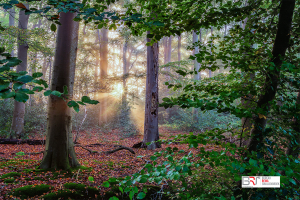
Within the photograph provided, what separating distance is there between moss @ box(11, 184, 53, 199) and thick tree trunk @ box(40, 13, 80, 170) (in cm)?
92

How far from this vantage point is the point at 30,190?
10.8ft

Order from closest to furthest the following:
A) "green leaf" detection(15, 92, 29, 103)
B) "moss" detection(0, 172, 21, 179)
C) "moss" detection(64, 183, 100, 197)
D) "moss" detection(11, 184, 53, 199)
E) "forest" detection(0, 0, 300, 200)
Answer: "green leaf" detection(15, 92, 29, 103) → "forest" detection(0, 0, 300, 200) → "moss" detection(11, 184, 53, 199) → "moss" detection(64, 183, 100, 197) → "moss" detection(0, 172, 21, 179)

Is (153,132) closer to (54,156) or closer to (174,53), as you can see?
(54,156)

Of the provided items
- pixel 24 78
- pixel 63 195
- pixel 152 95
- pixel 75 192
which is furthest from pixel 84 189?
pixel 152 95

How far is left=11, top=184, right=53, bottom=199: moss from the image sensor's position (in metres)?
3.17

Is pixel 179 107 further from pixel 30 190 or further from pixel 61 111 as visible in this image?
pixel 61 111

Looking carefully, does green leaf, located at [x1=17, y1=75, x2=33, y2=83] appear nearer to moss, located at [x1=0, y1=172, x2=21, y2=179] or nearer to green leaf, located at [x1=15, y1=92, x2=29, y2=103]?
green leaf, located at [x1=15, y1=92, x2=29, y2=103]

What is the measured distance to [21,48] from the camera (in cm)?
952

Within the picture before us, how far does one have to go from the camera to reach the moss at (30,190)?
10.4 feet

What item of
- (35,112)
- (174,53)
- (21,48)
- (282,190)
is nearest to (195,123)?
(35,112)

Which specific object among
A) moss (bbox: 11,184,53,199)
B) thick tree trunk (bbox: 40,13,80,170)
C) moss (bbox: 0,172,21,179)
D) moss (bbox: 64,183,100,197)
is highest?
thick tree trunk (bbox: 40,13,80,170)

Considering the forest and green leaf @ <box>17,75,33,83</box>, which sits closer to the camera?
green leaf @ <box>17,75,33,83</box>

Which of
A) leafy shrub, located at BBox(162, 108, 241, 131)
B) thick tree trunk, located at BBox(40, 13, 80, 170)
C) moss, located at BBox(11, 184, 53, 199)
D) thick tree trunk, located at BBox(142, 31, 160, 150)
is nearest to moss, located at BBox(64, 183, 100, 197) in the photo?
moss, located at BBox(11, 184, 53, 199)

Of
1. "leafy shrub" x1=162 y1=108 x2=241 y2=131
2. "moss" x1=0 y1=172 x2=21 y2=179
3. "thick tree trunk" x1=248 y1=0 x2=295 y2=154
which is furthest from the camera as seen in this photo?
"leafy shrub" x1=162 y1=108 x2=241 y2=131
